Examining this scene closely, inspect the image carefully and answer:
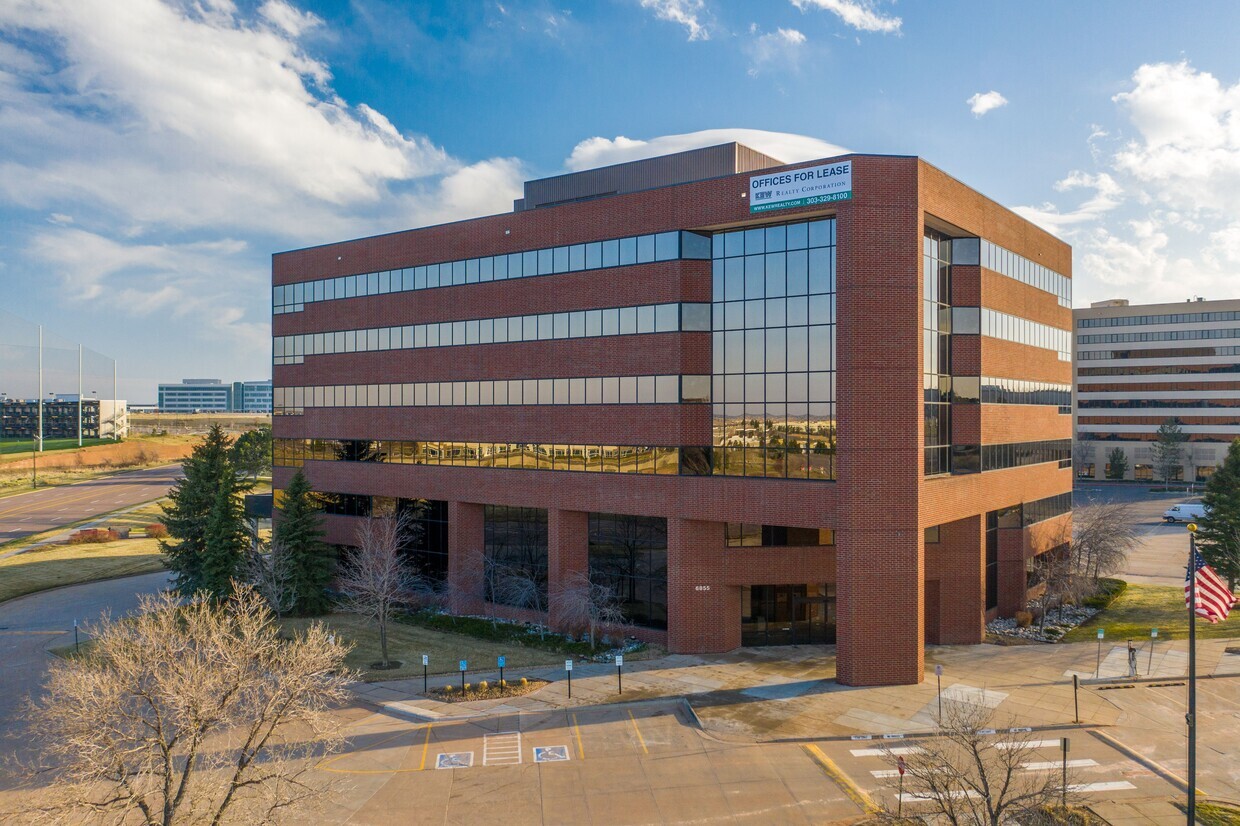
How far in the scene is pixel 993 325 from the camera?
120 ft

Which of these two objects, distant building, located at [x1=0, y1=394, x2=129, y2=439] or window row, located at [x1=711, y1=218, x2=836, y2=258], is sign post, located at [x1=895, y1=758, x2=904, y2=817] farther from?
distant building, located at [x1=0, y1=394, x2=129, y2=439]

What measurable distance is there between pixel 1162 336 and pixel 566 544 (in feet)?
317

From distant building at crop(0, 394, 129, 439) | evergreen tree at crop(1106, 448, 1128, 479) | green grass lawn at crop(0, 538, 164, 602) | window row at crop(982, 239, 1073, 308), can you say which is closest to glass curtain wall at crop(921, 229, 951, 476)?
window row at crop(982, 239, 1073, 308)

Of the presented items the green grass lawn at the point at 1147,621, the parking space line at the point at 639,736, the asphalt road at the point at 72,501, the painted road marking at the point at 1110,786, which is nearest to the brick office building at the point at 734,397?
the green grass lawn at the point at 1147,621

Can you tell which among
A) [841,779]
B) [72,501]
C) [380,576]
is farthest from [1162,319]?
[72,501]

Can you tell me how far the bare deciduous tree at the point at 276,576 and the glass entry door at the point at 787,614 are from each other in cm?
2073

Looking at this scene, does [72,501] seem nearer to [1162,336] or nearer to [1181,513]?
[1181,513]

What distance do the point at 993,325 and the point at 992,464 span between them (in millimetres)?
6227

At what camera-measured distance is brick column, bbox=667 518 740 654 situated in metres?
32.6

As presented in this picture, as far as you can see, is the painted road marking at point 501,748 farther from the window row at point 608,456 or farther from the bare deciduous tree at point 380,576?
the window row at point 608,456

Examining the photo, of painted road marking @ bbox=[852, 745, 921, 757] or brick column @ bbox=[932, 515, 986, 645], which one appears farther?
brick column @ bbox=[932, 515, 986, 645]

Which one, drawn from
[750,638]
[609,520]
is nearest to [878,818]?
[750,638]

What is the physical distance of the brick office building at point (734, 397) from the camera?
2909 cm

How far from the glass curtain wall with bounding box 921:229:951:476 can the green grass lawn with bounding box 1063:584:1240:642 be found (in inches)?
436
